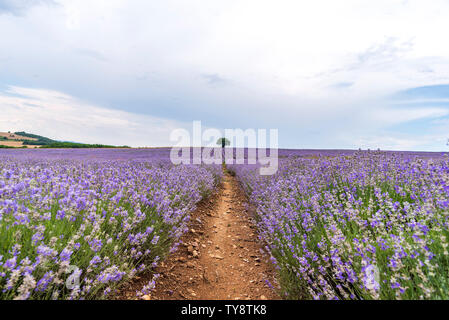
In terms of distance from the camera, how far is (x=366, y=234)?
5.88 feet

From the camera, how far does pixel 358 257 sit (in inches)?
71.8

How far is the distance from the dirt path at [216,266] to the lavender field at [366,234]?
1.07 ft

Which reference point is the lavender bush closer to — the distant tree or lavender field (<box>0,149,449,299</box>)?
lavender field (<box>0,149,449,299</box>)

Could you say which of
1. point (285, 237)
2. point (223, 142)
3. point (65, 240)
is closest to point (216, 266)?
point (285, 237)

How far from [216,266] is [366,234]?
1.98 meters

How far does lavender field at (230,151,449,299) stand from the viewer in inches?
59.1

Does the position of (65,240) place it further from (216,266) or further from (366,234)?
(366,234)

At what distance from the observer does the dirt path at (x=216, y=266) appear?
2488 mm

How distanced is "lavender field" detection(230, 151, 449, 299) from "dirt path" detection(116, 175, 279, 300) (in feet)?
1.07

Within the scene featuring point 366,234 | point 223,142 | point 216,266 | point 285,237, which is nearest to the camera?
point 366,234

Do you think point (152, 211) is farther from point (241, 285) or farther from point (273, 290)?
point (273, 290)
